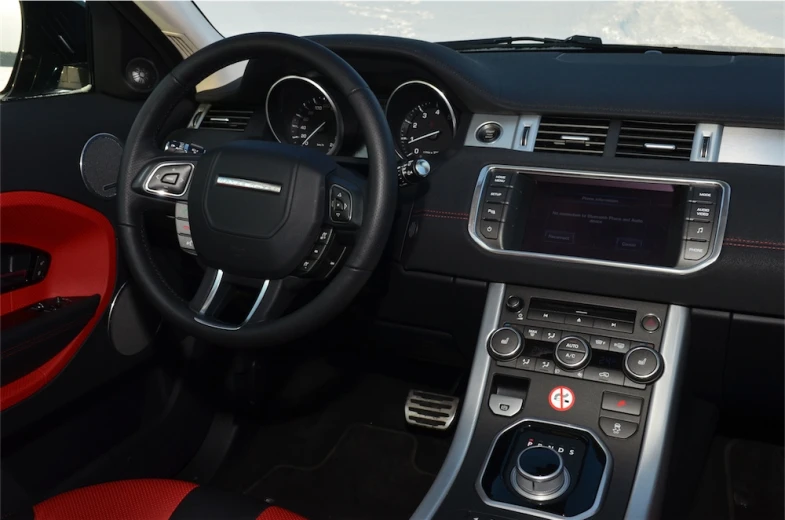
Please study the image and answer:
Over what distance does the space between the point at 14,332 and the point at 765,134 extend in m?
1.66

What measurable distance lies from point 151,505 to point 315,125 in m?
0.99

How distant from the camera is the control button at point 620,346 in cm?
162

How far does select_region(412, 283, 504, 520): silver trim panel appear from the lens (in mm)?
1616

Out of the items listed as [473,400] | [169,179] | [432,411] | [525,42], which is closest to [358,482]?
[432,411]

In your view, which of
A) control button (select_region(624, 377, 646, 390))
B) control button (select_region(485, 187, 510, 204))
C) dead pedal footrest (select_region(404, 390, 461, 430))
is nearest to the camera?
control button (select_region(624, 377, 646, 390))

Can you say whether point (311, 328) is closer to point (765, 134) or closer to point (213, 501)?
point (213, 501)

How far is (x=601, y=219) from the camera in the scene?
1672mm

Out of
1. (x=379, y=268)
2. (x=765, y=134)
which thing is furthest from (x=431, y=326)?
(x=765, y=134)

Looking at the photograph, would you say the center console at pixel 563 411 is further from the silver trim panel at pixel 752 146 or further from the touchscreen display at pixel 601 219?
the silver trim panel at pixel 752 146

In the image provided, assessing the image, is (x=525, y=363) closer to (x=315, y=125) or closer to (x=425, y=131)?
(x=425, y=131)

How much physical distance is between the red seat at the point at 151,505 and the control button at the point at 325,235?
19.8 inches

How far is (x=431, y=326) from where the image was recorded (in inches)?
77.4

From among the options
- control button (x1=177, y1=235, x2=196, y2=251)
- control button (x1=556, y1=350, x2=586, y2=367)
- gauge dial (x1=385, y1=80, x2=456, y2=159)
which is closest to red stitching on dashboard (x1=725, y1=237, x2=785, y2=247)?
control button (x1=556, y1=350, x2=586, y2=367)

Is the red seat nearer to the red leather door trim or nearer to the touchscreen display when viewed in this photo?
the red leather door trim
